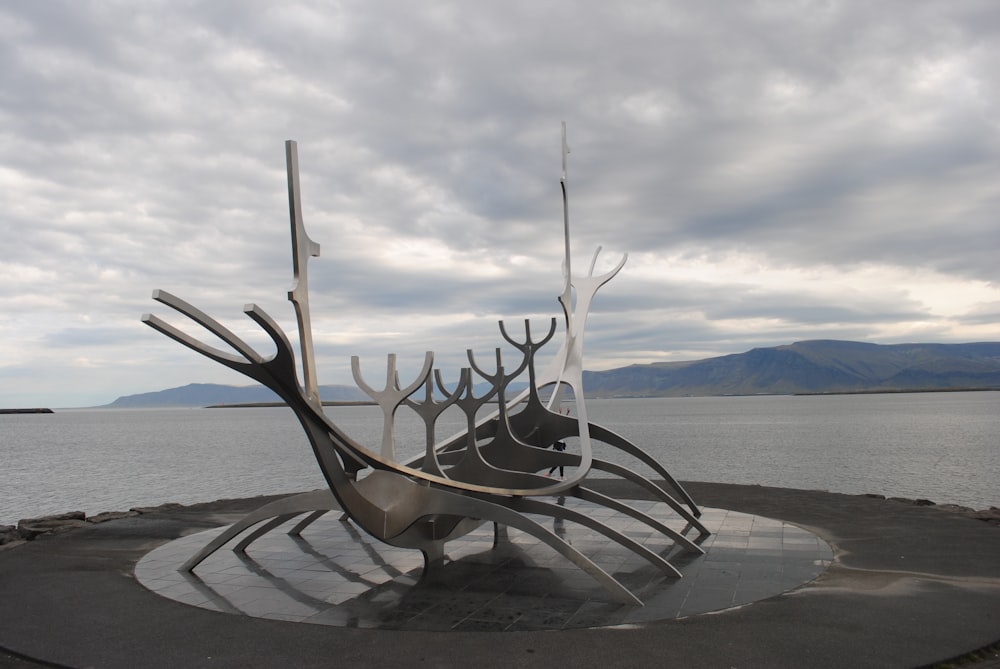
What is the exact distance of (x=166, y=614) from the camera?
993cm

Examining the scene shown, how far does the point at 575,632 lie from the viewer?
891 cm

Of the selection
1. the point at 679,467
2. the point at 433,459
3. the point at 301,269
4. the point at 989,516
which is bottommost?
the point at 679,467

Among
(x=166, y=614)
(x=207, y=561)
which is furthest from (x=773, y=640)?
(x=207, y=561)

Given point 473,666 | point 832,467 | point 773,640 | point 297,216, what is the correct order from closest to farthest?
point 473,666 → point 773,640 → point 297,216 → point 832,467

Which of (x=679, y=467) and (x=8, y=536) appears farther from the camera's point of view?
(x=679, y=467)

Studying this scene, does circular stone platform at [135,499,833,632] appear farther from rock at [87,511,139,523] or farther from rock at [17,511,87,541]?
rock at [87,511,139,523]

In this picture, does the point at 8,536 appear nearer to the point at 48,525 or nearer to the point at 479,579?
the point at 48,525

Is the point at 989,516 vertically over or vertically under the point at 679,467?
over

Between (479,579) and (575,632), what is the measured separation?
2.99m

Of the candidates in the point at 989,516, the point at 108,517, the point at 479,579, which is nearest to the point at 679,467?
the point at 989,516

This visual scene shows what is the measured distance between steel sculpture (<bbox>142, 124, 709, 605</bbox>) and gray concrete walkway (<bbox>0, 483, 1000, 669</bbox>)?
5.34 ft

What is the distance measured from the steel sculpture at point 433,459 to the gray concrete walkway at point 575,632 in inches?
64.1

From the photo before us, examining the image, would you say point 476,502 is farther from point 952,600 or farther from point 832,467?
point 832,467

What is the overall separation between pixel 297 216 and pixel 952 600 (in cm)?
1034
